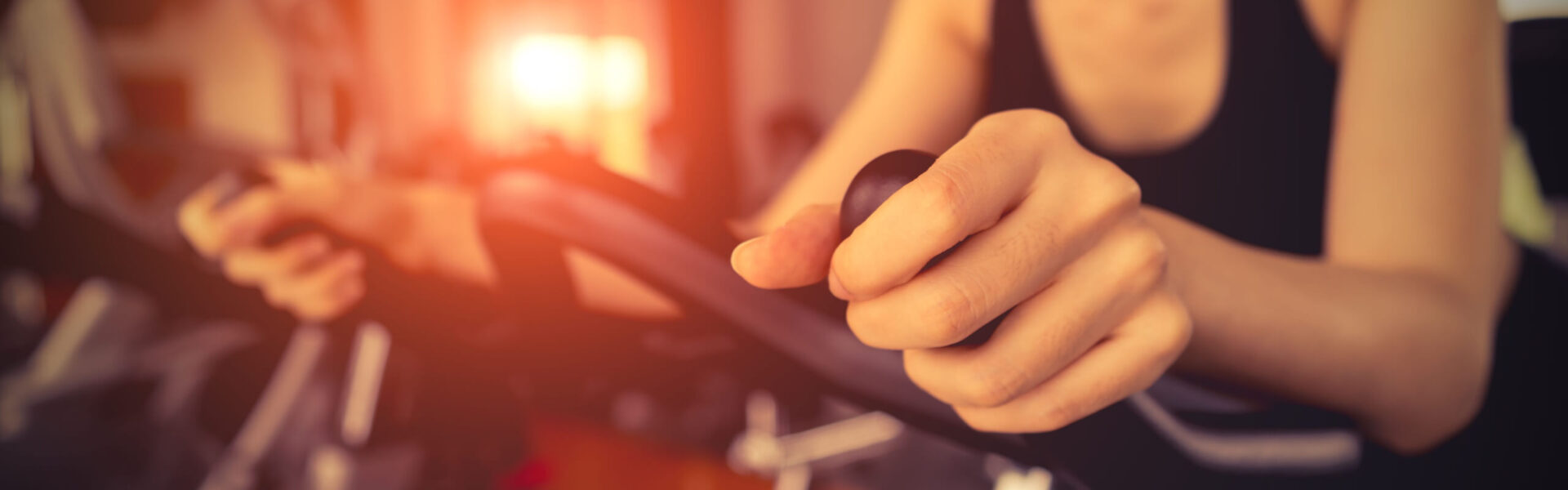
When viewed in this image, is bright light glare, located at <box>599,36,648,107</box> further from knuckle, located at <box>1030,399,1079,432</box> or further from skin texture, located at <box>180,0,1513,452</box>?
knuckle, located at <box>1030,399,1079,432</box>

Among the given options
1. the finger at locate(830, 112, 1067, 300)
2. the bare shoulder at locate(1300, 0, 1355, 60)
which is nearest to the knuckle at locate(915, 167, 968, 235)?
the finger at locate(830, 112, 1067, 300)

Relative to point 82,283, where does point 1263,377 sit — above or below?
above

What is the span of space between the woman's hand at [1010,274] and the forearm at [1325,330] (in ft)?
0.09

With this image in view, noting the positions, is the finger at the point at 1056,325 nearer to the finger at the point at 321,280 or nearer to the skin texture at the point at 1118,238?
the skin texture at the point at 1118,238

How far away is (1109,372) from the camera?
16cm

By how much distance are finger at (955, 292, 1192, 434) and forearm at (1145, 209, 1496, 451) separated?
0.02m

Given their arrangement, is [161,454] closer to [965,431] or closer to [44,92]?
[44,92]

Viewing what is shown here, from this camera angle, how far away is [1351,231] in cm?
24

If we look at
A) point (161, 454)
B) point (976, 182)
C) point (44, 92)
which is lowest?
point (161, 454)

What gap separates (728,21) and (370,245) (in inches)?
14.4

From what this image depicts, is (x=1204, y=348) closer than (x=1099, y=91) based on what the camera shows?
Yes

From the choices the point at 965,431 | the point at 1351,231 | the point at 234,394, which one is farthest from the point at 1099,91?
the point at 234,394

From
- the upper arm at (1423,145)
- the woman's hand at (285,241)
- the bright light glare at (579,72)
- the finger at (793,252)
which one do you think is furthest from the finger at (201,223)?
the upper arm at (1423,145)

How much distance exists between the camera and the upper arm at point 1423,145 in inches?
9.4
